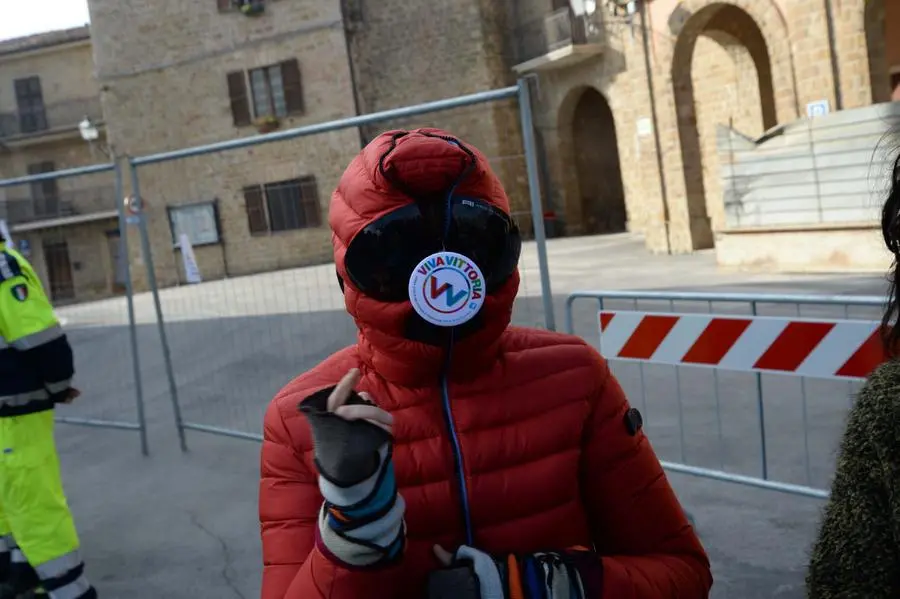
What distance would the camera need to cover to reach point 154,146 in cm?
2708

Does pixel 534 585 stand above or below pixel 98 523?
above

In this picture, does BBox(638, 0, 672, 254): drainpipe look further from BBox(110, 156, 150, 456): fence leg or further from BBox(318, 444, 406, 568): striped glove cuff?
BBox(318, 444, 406, 568): striped glove cuff

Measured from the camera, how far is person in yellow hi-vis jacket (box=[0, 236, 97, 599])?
151 inches

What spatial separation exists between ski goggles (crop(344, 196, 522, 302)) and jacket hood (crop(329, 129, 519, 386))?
0.06 feet

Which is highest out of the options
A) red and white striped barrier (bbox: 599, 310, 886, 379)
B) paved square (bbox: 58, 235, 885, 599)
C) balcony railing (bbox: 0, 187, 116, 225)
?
balcony railing (bbox: 0, 187, 116, 225)

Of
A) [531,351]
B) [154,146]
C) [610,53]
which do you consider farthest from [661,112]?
[154,146]

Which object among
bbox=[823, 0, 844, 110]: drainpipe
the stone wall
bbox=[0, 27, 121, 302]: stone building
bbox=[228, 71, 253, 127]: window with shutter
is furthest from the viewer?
bbox=[0, 27, 121, 302]: stone building

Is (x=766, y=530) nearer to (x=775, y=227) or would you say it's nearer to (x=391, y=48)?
(x=775, y=227)

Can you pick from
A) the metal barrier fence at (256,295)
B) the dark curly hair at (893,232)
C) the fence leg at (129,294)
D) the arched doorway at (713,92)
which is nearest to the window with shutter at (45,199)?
the arched doorway at (713,92)

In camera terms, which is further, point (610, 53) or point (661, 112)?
point (610, 53)

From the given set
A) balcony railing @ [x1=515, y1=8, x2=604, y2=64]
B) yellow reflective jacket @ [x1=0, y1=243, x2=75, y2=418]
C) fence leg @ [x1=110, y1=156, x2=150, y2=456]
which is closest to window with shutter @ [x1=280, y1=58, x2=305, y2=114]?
balcony railing @ [x1=515, y1=8, x2=604, y2=64]

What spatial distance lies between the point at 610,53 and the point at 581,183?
165 inches

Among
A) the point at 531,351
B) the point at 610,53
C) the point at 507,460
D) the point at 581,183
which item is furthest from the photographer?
the point at 581,183

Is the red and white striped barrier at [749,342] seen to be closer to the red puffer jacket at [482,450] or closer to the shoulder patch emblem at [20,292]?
the red puffer jacket at [482,450]
